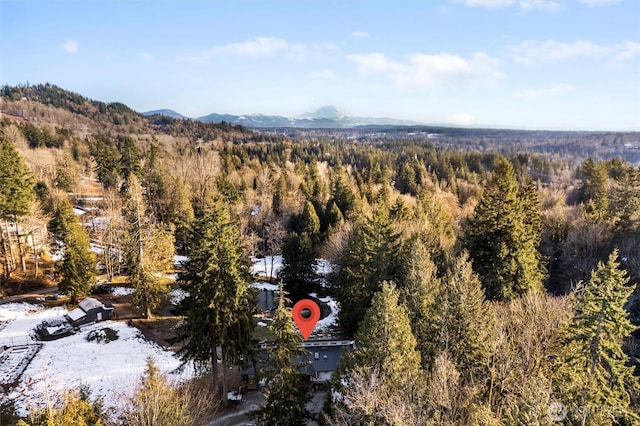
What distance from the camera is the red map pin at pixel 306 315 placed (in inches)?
1287

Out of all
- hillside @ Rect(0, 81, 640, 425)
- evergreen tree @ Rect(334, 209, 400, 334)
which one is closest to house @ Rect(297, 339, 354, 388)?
hillside @ Rect(0, 81, 640, 425)

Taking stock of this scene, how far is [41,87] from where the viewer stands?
181m

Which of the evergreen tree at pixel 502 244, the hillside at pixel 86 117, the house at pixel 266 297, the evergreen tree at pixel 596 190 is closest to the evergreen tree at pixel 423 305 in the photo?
the evergreen tree at pixel 502 244

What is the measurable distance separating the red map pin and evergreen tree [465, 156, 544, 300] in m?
14.6

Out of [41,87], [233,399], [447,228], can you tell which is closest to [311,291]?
[447,228]

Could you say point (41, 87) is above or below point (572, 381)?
above

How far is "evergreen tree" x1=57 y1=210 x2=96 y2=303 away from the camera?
33.3 metres

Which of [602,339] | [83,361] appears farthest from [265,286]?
[602,339]

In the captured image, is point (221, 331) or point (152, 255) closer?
point (221, 331)

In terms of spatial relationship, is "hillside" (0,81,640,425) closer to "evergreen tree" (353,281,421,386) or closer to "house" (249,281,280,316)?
"evergreen tree" (353,281,421,386)

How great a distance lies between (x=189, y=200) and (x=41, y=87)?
178086 mm

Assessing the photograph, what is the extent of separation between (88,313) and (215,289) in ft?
57.8

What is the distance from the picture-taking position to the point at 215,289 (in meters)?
21.1

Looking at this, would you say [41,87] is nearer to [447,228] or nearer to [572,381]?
[447,228]
